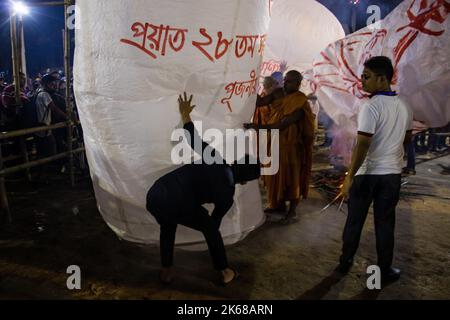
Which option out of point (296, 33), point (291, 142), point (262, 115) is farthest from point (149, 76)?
point (296, 33)

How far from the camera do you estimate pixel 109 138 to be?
9.54 feet

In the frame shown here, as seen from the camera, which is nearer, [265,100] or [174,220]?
[174,220]

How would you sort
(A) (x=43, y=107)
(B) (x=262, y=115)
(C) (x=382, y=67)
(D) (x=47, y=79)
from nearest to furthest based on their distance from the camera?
(C) (x=382, y=67)
(B) (x=262, y=115)
(A) (x=43, y=107)
(D) (x=47, y=79)

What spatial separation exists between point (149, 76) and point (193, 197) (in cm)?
90

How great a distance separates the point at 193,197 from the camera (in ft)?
8.62

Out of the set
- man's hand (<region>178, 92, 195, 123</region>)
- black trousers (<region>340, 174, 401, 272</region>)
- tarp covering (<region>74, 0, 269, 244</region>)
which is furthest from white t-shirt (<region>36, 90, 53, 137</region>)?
black trousers (<region>340, 174, 401, 272</region>)

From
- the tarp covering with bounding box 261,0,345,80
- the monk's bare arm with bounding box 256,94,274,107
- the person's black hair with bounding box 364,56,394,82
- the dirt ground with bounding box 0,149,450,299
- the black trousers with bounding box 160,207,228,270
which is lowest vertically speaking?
the dirt ground with bounding box 0,149,450,299

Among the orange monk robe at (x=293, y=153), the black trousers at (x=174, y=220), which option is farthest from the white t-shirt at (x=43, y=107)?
the black trousers at (x=174, y=220)

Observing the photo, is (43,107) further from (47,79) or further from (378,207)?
(378,207)

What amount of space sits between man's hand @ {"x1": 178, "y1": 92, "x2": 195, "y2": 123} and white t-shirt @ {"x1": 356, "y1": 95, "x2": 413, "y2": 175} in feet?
3.84

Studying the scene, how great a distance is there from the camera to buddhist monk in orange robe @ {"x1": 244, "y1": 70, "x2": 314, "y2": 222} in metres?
3.82

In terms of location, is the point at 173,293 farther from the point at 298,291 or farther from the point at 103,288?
the point at 298,291

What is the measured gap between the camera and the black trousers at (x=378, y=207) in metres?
2.69

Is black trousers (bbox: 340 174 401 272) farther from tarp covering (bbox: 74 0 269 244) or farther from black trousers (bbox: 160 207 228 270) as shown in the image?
tarp covering (bbox: 74 0 269 244)
